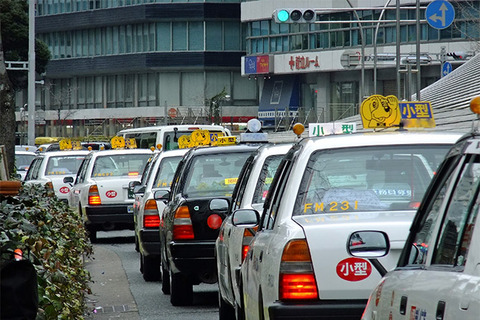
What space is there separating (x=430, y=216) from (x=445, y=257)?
1.89 feet

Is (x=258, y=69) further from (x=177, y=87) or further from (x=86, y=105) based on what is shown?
(x=86, y=105)

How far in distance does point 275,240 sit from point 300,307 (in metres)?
0.47

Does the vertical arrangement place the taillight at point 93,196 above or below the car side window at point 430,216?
below

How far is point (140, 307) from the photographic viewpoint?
12.3 meters

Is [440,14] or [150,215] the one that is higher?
[440,14]

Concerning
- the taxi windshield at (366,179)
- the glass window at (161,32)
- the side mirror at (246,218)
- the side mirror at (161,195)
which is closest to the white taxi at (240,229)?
the side mirror at (246,218)

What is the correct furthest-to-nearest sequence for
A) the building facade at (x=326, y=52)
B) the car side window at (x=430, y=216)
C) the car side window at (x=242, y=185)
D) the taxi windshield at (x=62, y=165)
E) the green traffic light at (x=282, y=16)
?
the building facade at (x=326, y=52) → the green traffic light at (x=282, y=16) → the taxi windshield at (x=62, y=165) → the car side window at (x=242, y=185) → the car side window at (x=430, y=216)

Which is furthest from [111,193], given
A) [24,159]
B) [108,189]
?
[24,159]

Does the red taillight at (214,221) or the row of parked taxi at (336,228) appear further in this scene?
the red taillight at (214,221)

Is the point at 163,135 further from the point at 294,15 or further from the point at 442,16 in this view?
the point at 442,16

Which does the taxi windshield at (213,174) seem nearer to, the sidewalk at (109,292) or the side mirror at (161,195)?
the sidewalk at (109,292)

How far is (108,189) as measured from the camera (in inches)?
861

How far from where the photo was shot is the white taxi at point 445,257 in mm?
3406

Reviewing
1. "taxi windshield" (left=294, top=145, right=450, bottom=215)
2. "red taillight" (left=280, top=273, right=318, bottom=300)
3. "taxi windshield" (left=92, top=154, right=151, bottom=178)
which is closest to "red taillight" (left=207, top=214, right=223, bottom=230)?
"taxi windshield" (left=294, top=145, right=450, bottom=215)
